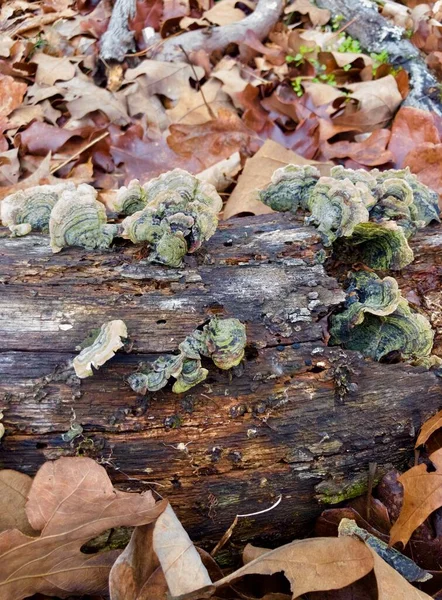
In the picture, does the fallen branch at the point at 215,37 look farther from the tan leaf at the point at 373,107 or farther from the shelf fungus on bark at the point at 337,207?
the shelf fungus on bark at the point at 337,207

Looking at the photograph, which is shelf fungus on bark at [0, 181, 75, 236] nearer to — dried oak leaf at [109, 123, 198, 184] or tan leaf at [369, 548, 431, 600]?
dried oak leaf at [109, 123, 198, 184]

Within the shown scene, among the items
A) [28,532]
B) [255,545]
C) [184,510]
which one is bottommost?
[255,545]

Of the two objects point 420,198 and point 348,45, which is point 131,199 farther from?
point 348,45

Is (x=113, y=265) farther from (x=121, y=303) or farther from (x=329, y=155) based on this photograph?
(x=329, y=155)

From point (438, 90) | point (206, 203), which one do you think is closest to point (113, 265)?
point (206, 203)

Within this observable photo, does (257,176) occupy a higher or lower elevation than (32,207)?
lower

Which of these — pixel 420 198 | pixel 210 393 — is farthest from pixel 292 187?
pixel 210 393
